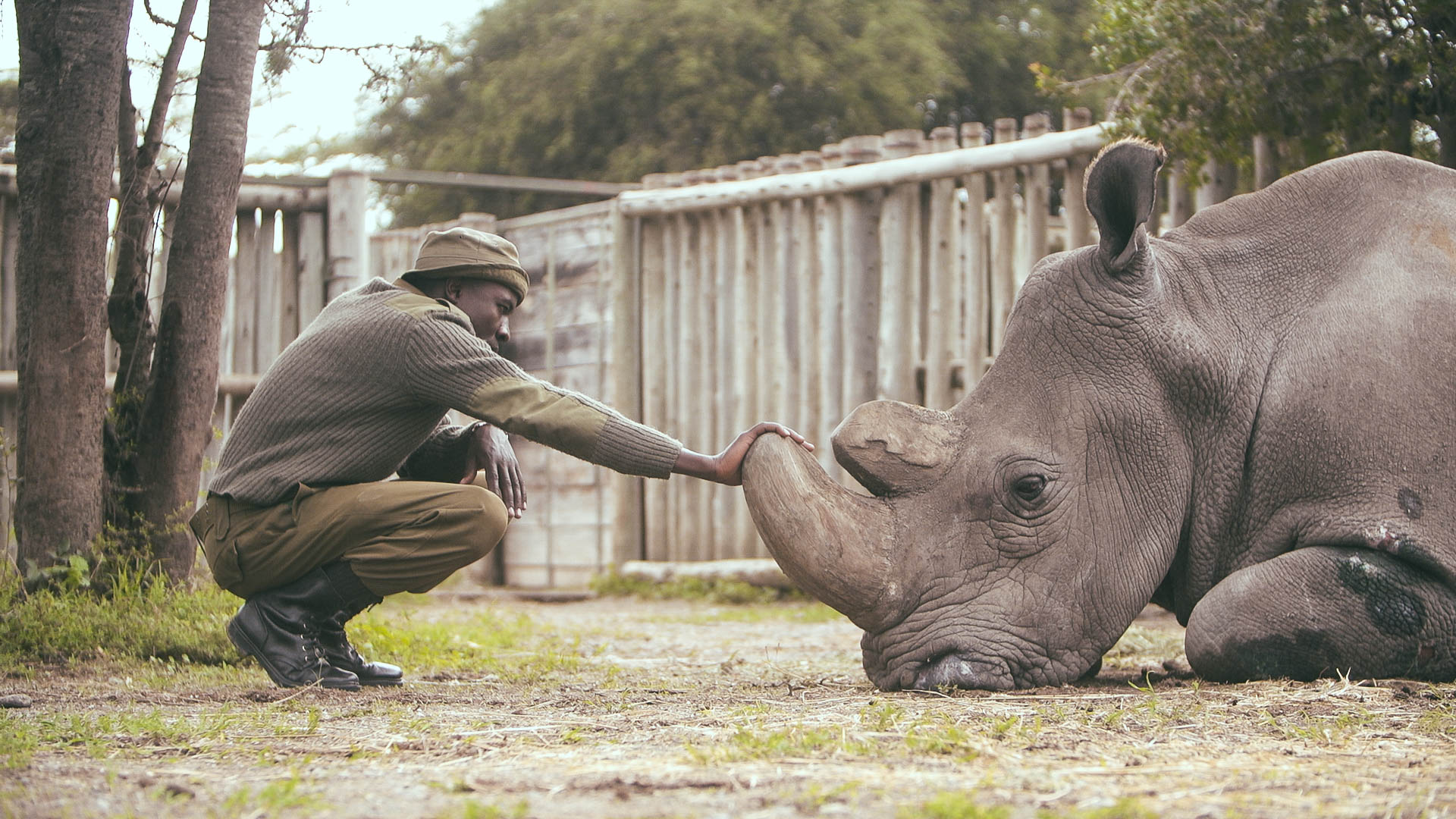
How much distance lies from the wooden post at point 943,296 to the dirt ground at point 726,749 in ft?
12.9

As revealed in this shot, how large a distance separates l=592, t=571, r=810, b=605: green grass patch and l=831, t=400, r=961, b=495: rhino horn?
5173mm

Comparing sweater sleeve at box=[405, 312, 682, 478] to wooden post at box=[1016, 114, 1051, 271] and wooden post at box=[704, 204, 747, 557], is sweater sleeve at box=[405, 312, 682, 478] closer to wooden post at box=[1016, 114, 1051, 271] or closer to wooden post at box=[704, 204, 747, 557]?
wooden post at box=[1016, 114, 1051, 271]

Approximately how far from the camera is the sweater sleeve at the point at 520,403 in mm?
4371

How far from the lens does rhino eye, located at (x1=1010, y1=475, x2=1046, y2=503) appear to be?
175 inches

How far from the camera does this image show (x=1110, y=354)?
4582 mm

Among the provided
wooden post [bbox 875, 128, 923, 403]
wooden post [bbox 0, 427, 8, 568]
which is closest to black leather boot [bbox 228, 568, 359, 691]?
wooden post [bbox 0, 427, 8, 568]

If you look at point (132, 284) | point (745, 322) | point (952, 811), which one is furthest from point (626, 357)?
point (952, 811)

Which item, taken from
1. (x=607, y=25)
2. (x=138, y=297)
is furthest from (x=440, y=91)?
(x=138, y=297)

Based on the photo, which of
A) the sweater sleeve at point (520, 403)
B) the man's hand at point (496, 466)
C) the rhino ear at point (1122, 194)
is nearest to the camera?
the sweater sleeve at point (520, 403)

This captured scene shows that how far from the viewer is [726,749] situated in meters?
3.11

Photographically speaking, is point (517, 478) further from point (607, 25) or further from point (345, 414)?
point (607, 25)

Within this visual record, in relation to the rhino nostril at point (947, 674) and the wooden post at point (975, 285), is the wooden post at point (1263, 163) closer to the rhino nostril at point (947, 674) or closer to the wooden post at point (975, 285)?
the wooden post at point (975, 285)

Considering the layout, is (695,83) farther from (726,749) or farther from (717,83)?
(726,749)

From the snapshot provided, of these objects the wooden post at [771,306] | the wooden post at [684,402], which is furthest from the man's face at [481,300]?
the wooden post at [684,402]
